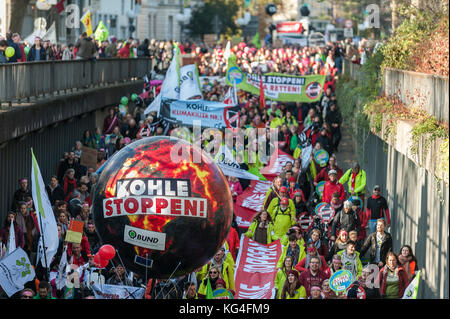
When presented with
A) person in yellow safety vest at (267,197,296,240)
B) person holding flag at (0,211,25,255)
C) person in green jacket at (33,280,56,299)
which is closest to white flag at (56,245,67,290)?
person in green jacket at (33,280,56,299)

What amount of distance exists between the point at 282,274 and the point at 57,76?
1317 centimetres

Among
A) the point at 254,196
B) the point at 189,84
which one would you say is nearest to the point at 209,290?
the point at 254,196

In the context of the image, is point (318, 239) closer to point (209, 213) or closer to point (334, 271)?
point (334, 271)

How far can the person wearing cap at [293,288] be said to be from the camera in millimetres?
14945

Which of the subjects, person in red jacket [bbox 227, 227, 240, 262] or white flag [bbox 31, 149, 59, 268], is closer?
white flag [bbox 31, 149, 59, 268]

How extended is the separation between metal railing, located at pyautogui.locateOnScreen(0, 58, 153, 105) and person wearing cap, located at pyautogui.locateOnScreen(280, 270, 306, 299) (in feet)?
27.5

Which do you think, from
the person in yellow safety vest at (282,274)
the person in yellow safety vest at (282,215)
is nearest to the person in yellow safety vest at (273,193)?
the person in yellow safety vest at (282,215)

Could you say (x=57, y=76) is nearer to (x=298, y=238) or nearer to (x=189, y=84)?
(x=189, y=84)

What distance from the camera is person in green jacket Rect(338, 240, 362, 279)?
15.9 meters

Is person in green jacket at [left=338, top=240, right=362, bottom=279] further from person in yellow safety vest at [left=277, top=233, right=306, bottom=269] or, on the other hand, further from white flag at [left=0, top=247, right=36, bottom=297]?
white flag at [left=0, top=247, right=36, bottom=297]

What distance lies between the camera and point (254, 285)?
15.9 m

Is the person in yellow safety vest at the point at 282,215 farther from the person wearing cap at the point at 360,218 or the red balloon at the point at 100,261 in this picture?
the red balloon at the point at 100,261

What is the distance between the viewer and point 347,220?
1817 cm
